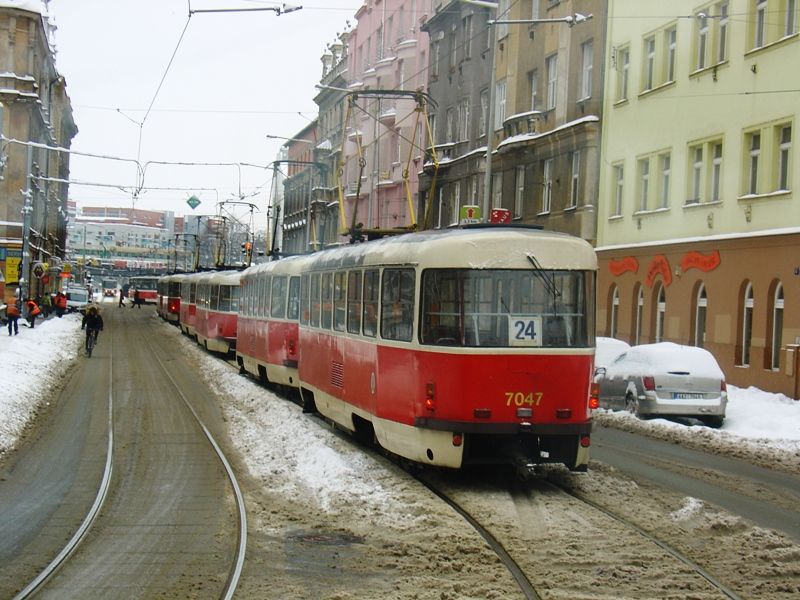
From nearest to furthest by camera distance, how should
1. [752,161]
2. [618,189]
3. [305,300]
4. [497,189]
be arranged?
[305,300] < [752,161] < [618,189] < [497,189]

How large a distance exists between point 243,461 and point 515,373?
14.9 ft

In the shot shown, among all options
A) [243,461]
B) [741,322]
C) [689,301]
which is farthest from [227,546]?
[689,301]

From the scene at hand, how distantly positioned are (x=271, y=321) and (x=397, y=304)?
12058mm

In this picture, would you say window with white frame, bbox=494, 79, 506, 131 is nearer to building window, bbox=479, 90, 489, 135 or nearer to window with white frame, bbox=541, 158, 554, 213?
building window, bbox=479, 90, 489, 135

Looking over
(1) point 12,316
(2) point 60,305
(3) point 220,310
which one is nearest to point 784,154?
(3) point 220,310

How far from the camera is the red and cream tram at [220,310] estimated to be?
3659 centimetres

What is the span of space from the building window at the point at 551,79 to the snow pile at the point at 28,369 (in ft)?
Answer: 55.1

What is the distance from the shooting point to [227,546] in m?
9.46

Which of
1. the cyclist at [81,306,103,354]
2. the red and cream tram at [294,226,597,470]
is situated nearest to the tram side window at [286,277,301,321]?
the red and cream tram at [294,226,597,470]

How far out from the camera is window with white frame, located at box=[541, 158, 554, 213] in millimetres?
36875

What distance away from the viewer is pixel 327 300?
1706 centimetres

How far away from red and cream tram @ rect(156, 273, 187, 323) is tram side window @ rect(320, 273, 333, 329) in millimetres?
37934

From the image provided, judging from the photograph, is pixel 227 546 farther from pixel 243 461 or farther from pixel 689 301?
pixel 689 301

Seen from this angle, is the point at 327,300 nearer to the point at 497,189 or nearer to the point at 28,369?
the point at 28,369
